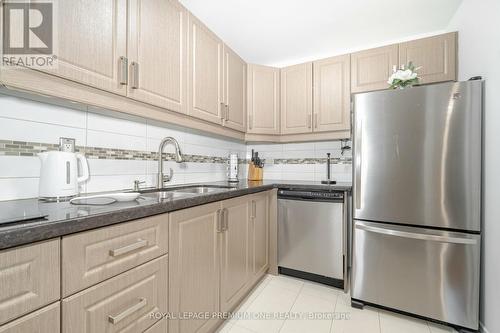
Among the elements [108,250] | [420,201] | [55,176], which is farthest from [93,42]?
[420,201]

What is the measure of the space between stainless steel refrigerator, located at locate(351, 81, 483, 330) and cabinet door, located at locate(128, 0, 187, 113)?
1291 millimetres

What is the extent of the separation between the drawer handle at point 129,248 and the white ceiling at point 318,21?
177cm

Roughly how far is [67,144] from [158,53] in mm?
709

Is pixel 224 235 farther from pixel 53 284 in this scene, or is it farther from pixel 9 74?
pixel 9 74

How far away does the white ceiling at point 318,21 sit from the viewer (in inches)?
67.0

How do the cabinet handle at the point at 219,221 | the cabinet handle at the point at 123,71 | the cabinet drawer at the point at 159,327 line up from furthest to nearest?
the cabinet handle at the point at 219,221 → the cabinet handle at the point at 123,71 → the cabinet drawer at the point at 159,327

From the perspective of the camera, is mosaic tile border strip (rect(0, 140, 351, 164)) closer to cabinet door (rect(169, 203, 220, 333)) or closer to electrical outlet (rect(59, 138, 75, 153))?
electrical outlet (rect(59, 138, 75, 153))

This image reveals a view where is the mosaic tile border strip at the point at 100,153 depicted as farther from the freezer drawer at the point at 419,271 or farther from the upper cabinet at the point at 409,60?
the freezer drawer at the point at 419,271

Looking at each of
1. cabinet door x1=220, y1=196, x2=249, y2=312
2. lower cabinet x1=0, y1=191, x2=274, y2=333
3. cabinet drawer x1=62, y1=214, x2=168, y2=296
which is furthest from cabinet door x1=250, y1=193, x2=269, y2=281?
cabinet drawer x1=62, y1=214, x2=168, y2=296

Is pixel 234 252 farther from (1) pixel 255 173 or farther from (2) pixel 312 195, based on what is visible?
(1) pixel 255 173

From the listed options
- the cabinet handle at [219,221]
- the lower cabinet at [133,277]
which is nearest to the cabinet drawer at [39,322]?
the lower cabinet at [133,277]

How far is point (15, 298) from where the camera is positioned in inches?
21.2

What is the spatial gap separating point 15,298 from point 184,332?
76cm

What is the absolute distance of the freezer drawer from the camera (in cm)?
137
